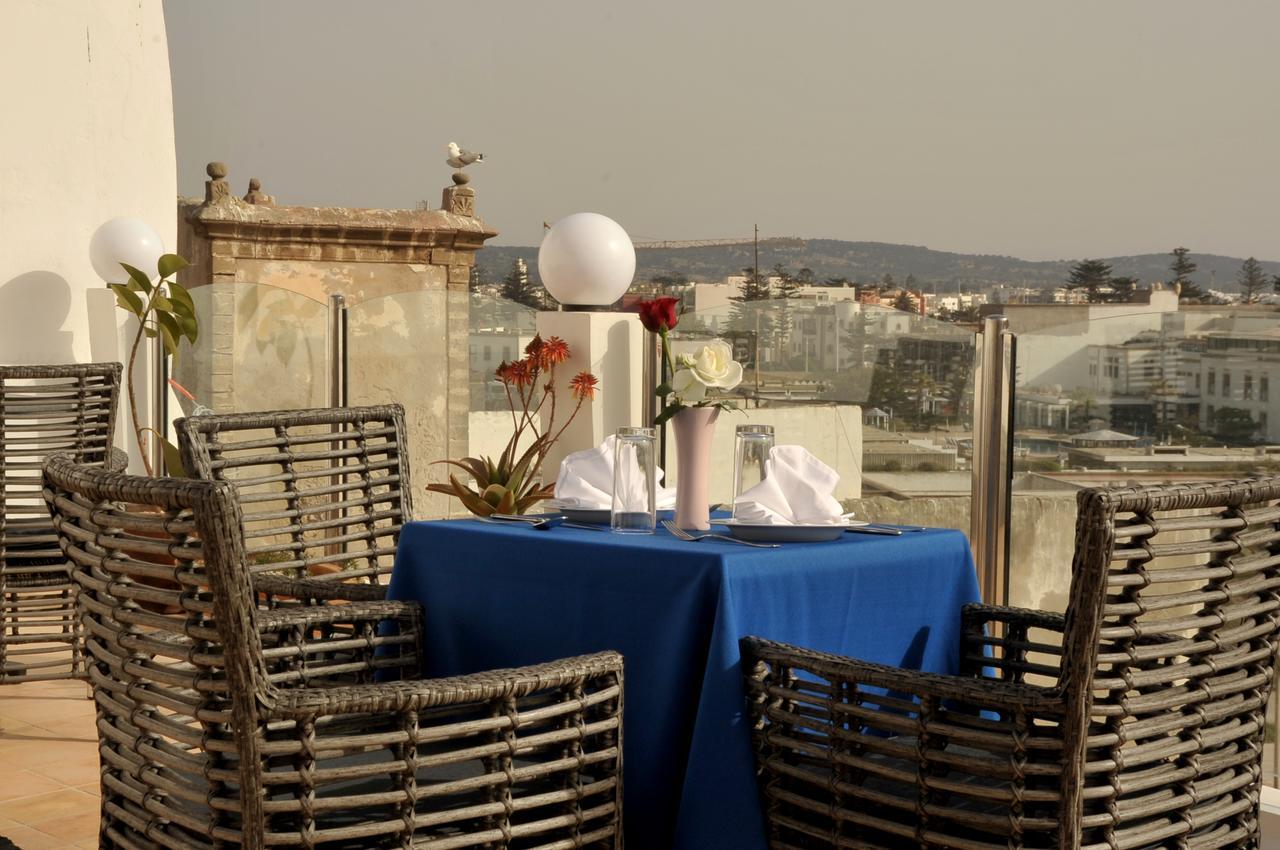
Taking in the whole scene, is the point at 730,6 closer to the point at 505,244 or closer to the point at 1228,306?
the point at 505,244

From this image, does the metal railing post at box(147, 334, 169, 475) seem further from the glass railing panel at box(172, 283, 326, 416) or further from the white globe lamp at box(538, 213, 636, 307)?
the white globe lamp at box(538, 213, 636, 307)

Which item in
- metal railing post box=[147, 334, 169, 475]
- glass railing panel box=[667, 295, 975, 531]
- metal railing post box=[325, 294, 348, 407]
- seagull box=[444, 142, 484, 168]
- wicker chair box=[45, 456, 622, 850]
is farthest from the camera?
seagull box=[444, 142, 484, 168]

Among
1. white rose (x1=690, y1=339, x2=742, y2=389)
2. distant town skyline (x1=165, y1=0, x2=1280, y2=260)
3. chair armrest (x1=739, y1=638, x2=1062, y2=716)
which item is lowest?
chair armrest (x1=739, y1=638, x2=1062, y2=716)

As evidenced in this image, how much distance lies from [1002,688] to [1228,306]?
2.84 metres

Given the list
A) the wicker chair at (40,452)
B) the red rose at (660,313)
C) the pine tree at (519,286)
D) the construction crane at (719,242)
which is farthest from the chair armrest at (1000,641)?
the construction crane at (719,242)

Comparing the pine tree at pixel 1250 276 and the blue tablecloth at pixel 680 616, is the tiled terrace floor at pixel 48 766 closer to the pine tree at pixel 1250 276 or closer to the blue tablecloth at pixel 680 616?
the blue tablecloth at pixel 680 616

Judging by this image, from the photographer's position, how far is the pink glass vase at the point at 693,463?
8.13 feet

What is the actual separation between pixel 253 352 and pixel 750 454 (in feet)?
16.5

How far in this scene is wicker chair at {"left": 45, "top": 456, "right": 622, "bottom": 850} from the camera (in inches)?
67.1

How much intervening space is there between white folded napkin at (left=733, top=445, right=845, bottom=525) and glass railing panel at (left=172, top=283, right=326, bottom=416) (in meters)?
4.65

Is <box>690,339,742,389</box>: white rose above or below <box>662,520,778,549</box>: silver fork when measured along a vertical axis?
above

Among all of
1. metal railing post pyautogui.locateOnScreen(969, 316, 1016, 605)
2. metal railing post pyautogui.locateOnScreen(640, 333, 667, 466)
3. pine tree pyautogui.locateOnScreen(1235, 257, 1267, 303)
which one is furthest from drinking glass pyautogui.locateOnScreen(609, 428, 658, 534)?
pine tree pyautogui.locateOnScreen(1235, 257, 1267, 303)

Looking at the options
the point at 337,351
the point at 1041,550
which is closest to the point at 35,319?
the point at 337,351

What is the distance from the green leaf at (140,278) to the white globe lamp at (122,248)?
6.1 inches
